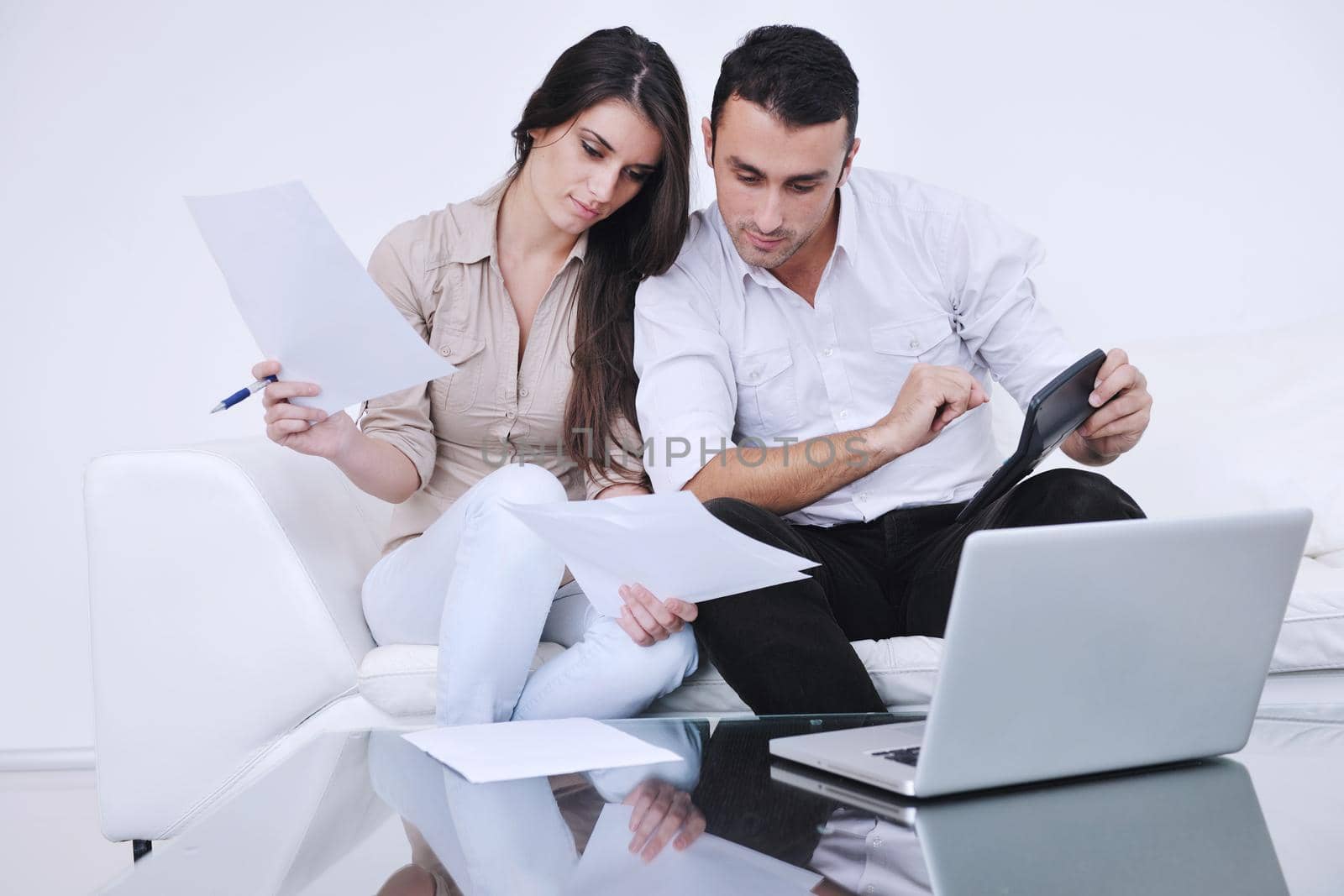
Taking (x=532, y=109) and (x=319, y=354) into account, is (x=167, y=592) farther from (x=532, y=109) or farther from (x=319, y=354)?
(x=532, y=109)

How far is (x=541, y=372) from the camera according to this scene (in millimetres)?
1738

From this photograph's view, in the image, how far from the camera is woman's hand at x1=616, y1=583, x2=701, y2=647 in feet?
4.34

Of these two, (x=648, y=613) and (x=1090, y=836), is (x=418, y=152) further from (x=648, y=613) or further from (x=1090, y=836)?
(x=1090, y=836)

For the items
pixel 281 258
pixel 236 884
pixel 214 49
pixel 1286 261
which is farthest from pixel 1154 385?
pixel 214 49

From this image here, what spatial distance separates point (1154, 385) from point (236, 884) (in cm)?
179

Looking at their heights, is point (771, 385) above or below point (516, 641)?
above

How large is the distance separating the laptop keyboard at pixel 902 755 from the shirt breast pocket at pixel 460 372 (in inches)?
40.3

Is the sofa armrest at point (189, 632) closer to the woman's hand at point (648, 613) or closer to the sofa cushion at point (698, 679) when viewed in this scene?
the sofa cushion at point (698, 679)

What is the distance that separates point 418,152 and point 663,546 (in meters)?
1.76

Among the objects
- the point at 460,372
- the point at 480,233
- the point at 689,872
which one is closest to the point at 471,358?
the point at 460,372

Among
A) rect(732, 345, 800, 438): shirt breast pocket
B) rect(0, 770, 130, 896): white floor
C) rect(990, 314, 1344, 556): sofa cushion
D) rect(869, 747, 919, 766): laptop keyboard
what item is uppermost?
rect(869, 747, 919, 766): laptop keyboard

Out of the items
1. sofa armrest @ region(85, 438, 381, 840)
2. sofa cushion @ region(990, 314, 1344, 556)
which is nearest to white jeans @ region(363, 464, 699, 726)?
sofa armrest @ region(85, 438, 381, 840)

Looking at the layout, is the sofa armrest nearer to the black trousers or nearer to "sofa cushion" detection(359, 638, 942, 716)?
"sofa cushion" detection(359, 638, 942, 716)

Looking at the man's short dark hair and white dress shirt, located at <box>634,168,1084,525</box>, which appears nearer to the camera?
the man's short dark hair
